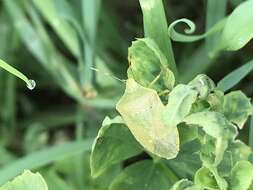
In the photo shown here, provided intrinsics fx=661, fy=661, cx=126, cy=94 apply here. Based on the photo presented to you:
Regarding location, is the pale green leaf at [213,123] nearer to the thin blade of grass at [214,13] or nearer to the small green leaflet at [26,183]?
the small green leaflet at [26,183]

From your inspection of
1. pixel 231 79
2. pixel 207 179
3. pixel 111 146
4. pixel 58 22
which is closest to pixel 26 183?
pixel 111 146

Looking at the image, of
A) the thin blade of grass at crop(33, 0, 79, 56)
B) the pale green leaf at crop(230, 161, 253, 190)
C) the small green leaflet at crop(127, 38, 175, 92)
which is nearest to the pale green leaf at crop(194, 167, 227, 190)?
the pale green leaf at crop(230, 161, 253, 190)

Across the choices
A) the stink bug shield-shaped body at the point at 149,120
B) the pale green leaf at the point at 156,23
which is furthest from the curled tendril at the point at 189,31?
the stink bug shield-shaped body at the point at 149,120

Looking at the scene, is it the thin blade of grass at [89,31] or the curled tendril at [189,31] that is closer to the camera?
the curled tendril at [189,31]

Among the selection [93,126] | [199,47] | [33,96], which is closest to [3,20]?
[33,96]

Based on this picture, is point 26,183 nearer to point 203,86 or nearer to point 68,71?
point 203,86

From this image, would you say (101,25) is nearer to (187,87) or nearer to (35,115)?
(35,115)

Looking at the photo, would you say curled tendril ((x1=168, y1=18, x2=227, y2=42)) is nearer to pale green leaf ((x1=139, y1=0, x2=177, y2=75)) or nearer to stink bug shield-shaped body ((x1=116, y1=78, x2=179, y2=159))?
pale green leaf ((x1=139, y1=0, x2=177, y2=75))
